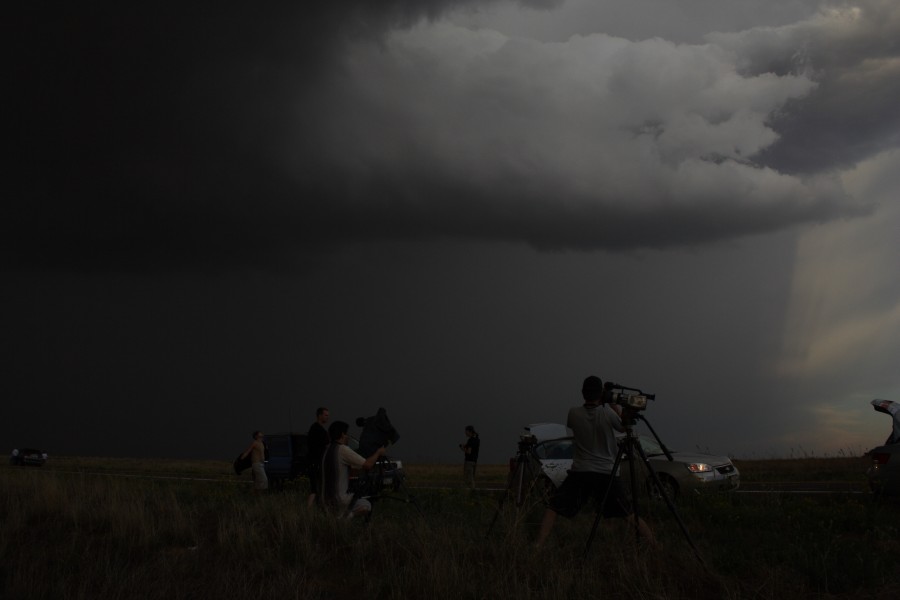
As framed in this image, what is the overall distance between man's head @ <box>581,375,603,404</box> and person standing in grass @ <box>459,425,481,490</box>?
1405cm

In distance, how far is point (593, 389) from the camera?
873 centimetres

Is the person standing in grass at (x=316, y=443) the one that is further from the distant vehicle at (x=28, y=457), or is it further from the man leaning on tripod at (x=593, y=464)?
the distant vehicle at (x=28, y=457)

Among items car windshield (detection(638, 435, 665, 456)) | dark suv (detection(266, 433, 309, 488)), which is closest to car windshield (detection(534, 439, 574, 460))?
car windshield (detection(638, 435, 665, 456))

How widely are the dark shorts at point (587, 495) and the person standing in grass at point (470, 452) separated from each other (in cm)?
1374

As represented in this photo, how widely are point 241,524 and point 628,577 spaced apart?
5.02 metres

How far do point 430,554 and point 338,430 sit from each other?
2920mm

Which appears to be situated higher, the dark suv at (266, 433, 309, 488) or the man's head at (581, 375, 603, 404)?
the man's head at (581, 375, 603, 404)

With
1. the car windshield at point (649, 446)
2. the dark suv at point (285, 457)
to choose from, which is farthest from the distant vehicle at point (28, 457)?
the car windshield at point (649, 446)

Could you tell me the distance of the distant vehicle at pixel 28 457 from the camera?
43125 millimetres

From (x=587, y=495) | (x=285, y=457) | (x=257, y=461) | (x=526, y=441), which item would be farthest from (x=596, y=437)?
(x=285, y=457)

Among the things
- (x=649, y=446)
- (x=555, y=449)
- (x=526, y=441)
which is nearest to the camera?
(x=526, y=441)

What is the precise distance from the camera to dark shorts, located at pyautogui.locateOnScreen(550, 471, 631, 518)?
28.5 ft

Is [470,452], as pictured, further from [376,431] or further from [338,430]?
[338,430]

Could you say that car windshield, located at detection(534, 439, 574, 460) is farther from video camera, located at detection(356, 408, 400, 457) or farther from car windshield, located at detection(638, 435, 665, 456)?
video camera, located at detection(356, 408, 400, 457)
